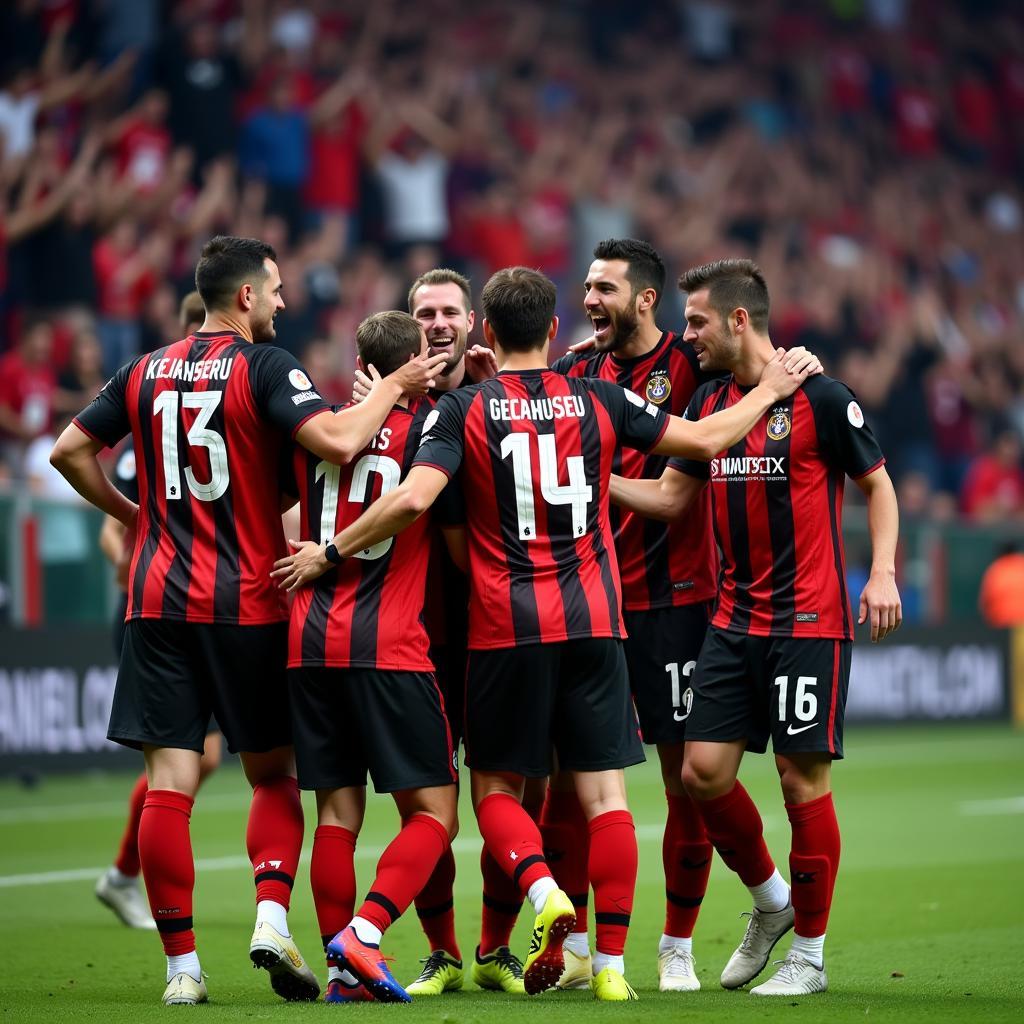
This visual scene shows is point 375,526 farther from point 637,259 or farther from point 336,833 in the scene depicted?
point 637,259

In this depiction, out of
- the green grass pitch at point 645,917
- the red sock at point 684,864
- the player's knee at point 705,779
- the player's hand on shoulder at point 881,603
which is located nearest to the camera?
the green grass pitch at point 645,917

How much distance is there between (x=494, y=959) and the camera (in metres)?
6.11

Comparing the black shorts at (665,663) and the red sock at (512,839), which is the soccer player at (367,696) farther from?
the black shorts at (665,663)

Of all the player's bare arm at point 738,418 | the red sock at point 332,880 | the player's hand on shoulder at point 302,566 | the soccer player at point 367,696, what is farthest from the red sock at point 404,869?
the player's bare arm at point 738,418

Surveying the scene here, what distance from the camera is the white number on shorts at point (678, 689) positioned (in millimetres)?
6348

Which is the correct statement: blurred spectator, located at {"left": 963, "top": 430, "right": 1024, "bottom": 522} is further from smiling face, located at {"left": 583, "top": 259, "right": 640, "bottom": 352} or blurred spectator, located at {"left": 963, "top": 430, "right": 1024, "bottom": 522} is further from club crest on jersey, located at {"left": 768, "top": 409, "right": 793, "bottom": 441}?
club crest on jersey, located at {"left": 768, "top": 409, "right": 793, "bottom": 441}

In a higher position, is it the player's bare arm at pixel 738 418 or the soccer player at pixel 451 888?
the player's bare arm at pixel 738 418

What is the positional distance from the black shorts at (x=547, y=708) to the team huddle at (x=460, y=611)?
0.01 meters

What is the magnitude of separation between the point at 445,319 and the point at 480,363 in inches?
8.0

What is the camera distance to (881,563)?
5.92 m

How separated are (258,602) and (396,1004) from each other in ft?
4.49

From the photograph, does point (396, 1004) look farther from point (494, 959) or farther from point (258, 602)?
point (258, 602)

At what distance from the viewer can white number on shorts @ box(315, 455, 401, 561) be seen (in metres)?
5.76

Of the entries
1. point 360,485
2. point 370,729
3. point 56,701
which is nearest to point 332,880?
point 370,729
